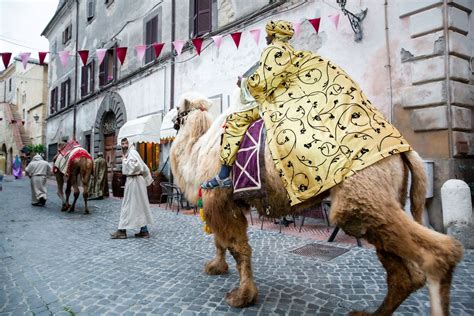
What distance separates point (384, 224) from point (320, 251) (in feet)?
10.4

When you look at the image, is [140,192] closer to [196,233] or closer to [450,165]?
[196,233]

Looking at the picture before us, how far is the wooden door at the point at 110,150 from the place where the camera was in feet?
55.8

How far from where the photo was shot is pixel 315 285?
11.9 ft

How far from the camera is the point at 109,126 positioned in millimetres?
17703

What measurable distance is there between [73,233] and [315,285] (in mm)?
5122

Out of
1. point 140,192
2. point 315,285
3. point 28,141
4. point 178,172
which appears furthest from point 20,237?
point 28,141

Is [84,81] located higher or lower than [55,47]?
lower

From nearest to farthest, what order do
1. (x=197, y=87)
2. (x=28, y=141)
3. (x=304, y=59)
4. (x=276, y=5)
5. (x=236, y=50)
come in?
(x=304, y=59) → (x=276, y=5) → (x=236, y=50) → (x=197, y=87) → (x=28, y=141)

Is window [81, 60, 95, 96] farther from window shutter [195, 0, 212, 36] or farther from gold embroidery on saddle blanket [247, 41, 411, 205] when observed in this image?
gold embroidery on saddle blanket [247, 41, 411, 205]

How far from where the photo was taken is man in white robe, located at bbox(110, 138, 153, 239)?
6211 millimetres

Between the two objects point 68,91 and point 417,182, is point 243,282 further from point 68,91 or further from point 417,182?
point 68,91

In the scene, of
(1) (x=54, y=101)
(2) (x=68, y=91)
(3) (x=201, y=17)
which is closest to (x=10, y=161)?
(1) (x=54, y=101)

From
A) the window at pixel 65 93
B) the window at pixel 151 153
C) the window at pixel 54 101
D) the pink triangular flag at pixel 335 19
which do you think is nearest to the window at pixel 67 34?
the window at pixel 65 93

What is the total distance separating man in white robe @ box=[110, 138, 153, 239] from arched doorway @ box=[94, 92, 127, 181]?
10.1 meters
